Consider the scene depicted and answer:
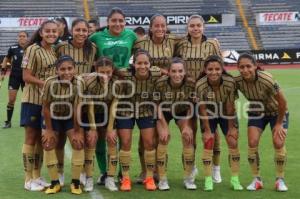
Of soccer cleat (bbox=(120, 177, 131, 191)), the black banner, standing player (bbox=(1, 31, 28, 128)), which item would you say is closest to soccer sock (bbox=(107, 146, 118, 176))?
soccer cleat (bbox=(120, 177, 131, 191))

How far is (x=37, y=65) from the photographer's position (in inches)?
254

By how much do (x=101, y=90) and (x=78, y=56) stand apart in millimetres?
495

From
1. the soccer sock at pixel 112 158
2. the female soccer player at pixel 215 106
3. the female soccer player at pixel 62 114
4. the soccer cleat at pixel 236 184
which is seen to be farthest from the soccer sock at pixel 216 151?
the female soccer player at pixel 62 114

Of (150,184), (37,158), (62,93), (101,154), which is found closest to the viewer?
(62,93)

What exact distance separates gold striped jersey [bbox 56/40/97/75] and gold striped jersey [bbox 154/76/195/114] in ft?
2.74

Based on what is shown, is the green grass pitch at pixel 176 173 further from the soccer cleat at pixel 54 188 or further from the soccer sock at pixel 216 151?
the soccer sock at pixel 216 151

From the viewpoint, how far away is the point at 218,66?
6438 mm

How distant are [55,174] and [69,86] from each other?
1027 millimetres

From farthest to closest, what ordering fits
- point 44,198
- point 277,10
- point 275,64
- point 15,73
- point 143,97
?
point 277,10 < point 275,64 < point 15,73 < point 143,97 < point 44,198

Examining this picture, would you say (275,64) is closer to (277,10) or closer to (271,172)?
(277,10)

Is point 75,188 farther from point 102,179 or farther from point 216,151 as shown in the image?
point 216,151

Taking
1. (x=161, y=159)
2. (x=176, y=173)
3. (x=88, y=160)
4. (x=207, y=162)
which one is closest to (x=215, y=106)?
(x=207, y=162)

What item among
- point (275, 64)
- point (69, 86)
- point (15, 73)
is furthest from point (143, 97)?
point (275, 64)

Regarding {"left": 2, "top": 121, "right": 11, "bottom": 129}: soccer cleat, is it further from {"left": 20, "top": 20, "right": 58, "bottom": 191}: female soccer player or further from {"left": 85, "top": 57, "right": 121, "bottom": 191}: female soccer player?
{"left": 85, "top": 57, "right": 121, "bottom": 191}: female soccer player
